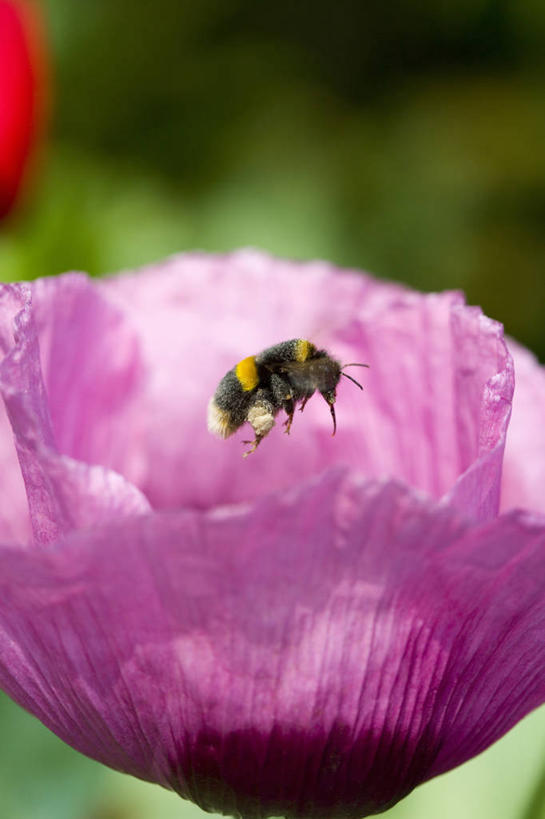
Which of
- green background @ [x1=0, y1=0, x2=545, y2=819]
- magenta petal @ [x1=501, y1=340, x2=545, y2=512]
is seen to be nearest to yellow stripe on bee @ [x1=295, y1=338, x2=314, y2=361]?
magenta petal @ [x1=501, y1=340, x2=545, y2=512]

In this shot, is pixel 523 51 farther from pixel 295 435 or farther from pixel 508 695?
pixel 508 695

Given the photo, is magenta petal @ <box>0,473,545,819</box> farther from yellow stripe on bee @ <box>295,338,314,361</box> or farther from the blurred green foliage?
the blurred green foliage

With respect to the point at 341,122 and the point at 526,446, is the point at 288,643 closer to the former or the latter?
the point at 526,446

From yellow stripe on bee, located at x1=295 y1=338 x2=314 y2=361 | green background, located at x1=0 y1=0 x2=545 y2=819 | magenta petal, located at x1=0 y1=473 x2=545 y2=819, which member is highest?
green background, located at x1=0 y1=0 x2=545 y2=819

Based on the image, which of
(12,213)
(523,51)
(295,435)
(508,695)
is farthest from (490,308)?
(508,695)

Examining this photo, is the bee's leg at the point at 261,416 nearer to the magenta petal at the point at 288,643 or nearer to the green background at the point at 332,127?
the magenta petal at the point at 288,643

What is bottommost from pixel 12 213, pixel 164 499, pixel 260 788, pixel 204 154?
pixel 260 788

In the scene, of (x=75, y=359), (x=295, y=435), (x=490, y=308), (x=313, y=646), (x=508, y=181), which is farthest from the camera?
(x=508, y=181)
